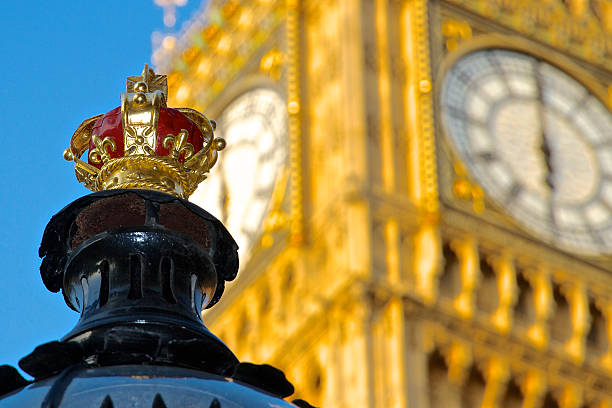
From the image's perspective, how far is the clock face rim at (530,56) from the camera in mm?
23266

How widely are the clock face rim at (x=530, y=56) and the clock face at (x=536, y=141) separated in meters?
0.03

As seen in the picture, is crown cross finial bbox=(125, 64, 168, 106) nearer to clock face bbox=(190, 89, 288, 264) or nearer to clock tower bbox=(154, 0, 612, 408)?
clock tower bbox=(154, 0, 612, 408)

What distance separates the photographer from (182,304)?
108 inches

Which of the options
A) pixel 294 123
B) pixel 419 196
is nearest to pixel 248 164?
pixel 294 123

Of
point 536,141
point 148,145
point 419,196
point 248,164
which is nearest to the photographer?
point 148,145

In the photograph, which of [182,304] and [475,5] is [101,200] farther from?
[475,5]

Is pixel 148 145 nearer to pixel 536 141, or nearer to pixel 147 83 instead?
pixel 147 83

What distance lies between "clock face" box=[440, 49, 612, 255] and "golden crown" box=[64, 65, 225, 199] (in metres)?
20.2

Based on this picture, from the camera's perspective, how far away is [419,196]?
74.1 feet

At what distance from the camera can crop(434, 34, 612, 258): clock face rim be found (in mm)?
23266

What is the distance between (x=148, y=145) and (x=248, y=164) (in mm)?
22099

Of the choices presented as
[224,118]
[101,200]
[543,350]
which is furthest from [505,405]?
[101,200]

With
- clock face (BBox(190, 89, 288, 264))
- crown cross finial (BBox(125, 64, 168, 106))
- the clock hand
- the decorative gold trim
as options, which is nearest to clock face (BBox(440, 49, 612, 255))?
the clock hand

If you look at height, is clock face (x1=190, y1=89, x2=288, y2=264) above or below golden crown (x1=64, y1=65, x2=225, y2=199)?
above
